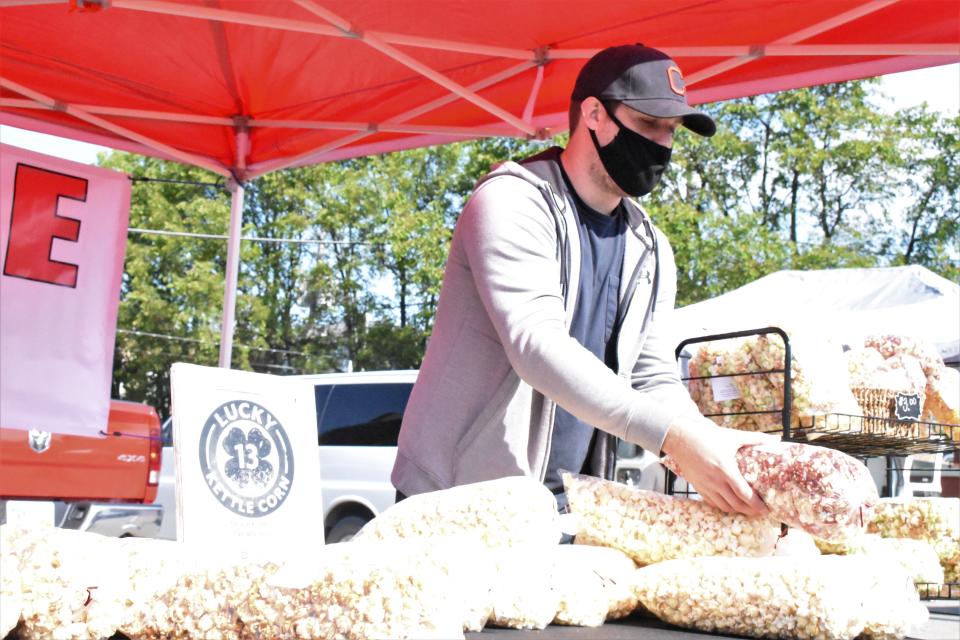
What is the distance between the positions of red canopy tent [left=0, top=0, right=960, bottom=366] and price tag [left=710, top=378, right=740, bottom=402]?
4.48 feet

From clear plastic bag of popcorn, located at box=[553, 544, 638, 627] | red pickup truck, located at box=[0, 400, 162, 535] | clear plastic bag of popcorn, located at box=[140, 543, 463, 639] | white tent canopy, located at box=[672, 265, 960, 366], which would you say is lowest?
red pickup truck, located at box=[0, 400, 162, 535]

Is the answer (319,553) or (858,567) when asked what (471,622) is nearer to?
(319,553)

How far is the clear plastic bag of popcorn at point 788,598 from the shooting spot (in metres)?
1.37

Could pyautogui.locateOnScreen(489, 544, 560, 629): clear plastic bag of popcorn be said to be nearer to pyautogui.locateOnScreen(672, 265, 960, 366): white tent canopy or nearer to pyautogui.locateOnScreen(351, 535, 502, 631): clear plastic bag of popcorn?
pyautogui.locateOnScreen(351, 535, 502, 631): clear plastic bag of popcorn

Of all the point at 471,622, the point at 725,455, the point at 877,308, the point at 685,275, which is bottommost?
the point at 471,622

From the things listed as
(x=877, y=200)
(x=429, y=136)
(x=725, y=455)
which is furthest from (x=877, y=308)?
(x=877, y=200)

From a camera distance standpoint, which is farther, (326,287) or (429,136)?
(326,287)

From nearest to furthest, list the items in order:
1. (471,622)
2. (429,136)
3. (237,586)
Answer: (237,586) < (471,622) < (429,136)

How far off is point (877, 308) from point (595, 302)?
870cm

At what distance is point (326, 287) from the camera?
2867cm

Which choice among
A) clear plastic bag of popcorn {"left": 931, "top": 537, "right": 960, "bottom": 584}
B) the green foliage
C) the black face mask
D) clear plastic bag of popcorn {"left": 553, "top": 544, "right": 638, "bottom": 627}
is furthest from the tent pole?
the green foliage

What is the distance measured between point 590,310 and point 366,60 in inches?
90.0

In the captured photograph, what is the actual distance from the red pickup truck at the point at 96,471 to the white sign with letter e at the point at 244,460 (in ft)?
17.9

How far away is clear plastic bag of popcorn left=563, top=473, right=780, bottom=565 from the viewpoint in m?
1.60
